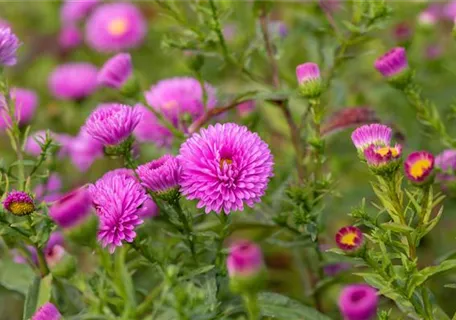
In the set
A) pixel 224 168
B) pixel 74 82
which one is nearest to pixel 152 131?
pixel 224 168

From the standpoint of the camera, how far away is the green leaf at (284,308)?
104cm

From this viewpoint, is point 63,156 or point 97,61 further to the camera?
point 97,61

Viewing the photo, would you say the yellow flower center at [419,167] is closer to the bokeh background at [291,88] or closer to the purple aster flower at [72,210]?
the bokeh background at [291,88]

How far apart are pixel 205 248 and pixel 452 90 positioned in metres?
0.96

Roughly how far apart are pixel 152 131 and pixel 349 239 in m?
0.59

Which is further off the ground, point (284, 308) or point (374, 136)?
point (374, 136)

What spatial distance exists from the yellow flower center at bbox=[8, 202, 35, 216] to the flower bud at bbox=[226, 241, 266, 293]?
33 cm

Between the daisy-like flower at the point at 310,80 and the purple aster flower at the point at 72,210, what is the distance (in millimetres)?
449

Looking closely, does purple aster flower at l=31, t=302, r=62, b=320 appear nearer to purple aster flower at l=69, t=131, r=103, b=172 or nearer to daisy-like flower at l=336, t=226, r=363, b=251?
daisy-like flower at l=336, t=226, r=363, b=251

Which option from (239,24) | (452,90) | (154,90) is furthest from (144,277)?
(239,24)

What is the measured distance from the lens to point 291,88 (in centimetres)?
152

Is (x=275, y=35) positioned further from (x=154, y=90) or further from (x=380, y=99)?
(x=380, y=99)

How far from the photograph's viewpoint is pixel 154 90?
1.49 m

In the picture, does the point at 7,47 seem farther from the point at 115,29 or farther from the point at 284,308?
the point at 115,29
